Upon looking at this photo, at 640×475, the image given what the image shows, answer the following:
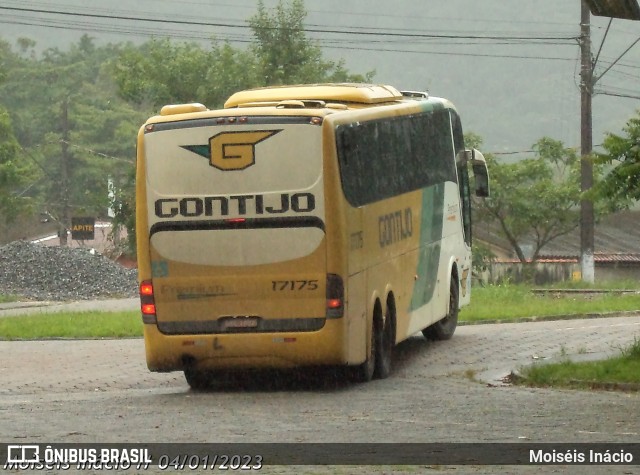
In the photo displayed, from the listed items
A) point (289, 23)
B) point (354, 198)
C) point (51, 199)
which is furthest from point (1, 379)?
point (51, 199)

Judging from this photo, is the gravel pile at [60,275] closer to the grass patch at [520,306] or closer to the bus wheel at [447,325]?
the grass patch at [520,306]

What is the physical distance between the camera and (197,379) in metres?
18.6

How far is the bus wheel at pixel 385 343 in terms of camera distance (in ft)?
61.5

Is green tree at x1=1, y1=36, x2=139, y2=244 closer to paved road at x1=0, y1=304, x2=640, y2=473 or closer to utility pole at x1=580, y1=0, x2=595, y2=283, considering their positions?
utility pole at x1=580, y1=0, x2=595, y2=283

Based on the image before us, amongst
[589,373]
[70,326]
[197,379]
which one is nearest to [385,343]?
[197,379]

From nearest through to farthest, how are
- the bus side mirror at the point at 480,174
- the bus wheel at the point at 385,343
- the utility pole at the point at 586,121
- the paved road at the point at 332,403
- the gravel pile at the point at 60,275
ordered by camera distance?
the paved road at the point at 332,403 < the bus wheel at the point at 385,343 < the bus side mirror at the point at 480,174 < the utility pole at the point at 586,121 < the gravel pile at the point at 60,275

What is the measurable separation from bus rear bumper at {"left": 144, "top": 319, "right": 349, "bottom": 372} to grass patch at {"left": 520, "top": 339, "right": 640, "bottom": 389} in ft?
7.68

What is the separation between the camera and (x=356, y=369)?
59.8 ft

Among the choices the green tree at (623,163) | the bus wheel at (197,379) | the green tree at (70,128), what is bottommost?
the green tree at (70,128)

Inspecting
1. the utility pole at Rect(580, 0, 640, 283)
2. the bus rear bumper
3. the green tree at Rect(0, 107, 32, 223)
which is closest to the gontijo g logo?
the bus rear bumper

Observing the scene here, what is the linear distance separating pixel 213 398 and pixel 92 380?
3.68 m

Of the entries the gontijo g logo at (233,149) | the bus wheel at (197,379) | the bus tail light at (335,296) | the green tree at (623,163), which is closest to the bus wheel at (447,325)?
the bus wheel at (197,379)

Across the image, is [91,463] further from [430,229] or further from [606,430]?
[430,229]

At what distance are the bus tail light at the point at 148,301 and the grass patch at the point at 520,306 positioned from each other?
12.8 meters
